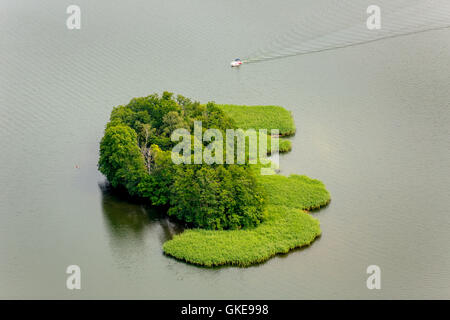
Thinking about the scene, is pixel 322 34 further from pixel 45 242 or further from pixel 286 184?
pixel 45 242

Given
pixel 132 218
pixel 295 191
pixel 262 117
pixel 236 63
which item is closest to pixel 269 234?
pixel 295 191

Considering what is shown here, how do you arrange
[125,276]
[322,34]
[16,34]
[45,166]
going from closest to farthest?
1. [125,276]
2. [45,166]
3. [322,34]
4. [16,34]

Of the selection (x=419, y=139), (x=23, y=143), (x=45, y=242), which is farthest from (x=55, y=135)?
(x=419, y=139)

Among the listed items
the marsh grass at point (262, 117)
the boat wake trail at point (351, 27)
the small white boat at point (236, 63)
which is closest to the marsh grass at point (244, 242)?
the marsh grass at point (262, 117)

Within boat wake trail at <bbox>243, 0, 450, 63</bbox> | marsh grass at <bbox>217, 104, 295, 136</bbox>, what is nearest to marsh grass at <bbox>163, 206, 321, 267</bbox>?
marsh grass at <bbox>217, 104, 295, 136</bbox>

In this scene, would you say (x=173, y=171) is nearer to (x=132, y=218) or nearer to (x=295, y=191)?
(x=132, y=218)

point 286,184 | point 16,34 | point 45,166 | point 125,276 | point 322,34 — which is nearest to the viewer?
point 125,276
